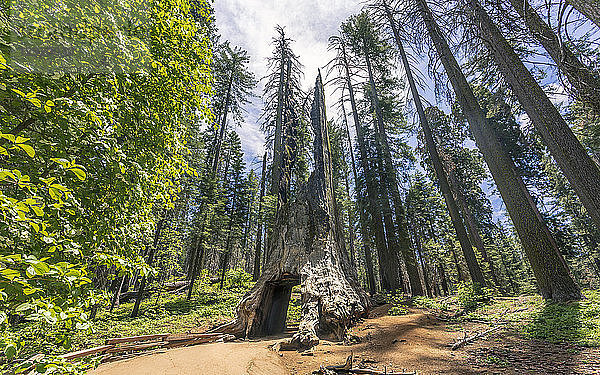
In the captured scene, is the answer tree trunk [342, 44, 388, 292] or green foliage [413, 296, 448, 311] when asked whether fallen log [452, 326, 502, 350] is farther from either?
tree trunk [342, 44, 388, 292]

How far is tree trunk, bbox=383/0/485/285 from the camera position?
35.4 ft

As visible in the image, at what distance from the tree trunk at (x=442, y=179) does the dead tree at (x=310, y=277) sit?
652 cm

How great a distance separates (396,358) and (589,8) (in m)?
5.62

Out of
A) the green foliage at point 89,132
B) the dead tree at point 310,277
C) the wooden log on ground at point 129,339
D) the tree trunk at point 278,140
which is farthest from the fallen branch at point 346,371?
the tree trunk at point 278,140

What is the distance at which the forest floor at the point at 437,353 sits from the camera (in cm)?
363

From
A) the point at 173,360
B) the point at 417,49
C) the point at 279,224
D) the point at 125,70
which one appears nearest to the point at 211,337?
the point at 173,360

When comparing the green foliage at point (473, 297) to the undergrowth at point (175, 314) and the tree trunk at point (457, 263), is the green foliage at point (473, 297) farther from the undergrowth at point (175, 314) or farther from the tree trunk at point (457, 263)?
the tree trunk at point (457, 263)

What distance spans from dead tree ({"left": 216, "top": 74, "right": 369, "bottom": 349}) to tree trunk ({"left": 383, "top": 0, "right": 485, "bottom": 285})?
6.52 meters

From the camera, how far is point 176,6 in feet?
13.8

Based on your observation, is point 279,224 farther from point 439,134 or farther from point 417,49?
point 439,134

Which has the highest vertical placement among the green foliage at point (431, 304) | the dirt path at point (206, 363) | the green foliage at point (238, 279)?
the green foliage at point (238, 279)

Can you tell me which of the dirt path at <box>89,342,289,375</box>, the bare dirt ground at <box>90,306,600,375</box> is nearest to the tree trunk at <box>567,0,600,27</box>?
the bare dirt ground at <box>90,306,600,375</box>

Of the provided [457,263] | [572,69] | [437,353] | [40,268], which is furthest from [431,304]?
[457,263]

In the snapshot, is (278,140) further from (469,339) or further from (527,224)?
(469,339)
